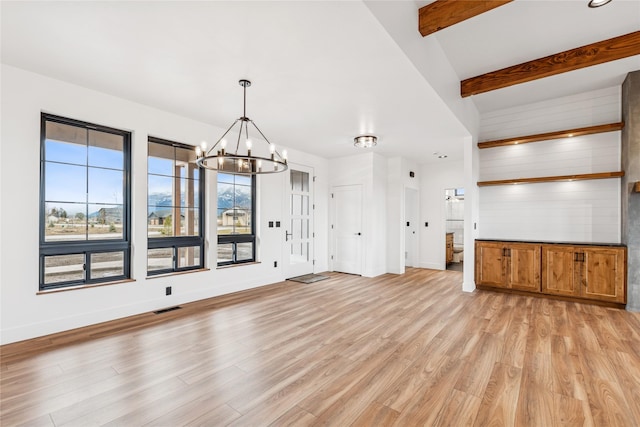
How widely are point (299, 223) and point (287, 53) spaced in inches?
163

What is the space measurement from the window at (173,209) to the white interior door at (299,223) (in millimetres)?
1874

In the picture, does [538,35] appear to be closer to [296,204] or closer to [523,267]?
[523,267]

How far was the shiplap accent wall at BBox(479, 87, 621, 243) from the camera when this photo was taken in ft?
15.2

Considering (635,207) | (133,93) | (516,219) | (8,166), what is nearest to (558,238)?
(516,219)

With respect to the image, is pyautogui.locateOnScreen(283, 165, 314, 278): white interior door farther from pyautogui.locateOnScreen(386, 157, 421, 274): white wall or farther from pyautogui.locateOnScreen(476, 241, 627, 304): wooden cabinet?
pyautogui.locateOnScreen(476, 241, 627, 304): wooden cabinet

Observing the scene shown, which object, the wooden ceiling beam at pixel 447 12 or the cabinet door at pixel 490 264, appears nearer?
the wooden ceiling beam at pixel 447 12

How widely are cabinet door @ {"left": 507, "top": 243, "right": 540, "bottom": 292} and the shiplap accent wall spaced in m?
0.57

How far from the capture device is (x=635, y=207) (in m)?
4.10

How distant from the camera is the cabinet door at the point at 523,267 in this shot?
15.6ft

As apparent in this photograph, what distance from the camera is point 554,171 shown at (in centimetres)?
505

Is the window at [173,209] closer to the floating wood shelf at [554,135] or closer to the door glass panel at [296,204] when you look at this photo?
the door glass panel at [296,204]

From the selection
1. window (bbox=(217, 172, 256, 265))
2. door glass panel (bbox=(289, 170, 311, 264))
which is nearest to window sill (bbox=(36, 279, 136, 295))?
window (bbox=(217, 172, 256, 265))

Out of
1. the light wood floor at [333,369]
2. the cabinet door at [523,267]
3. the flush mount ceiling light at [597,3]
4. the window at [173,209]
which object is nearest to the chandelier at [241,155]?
the window at [173,209]

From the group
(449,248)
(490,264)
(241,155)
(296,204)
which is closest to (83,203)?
(241,155)
